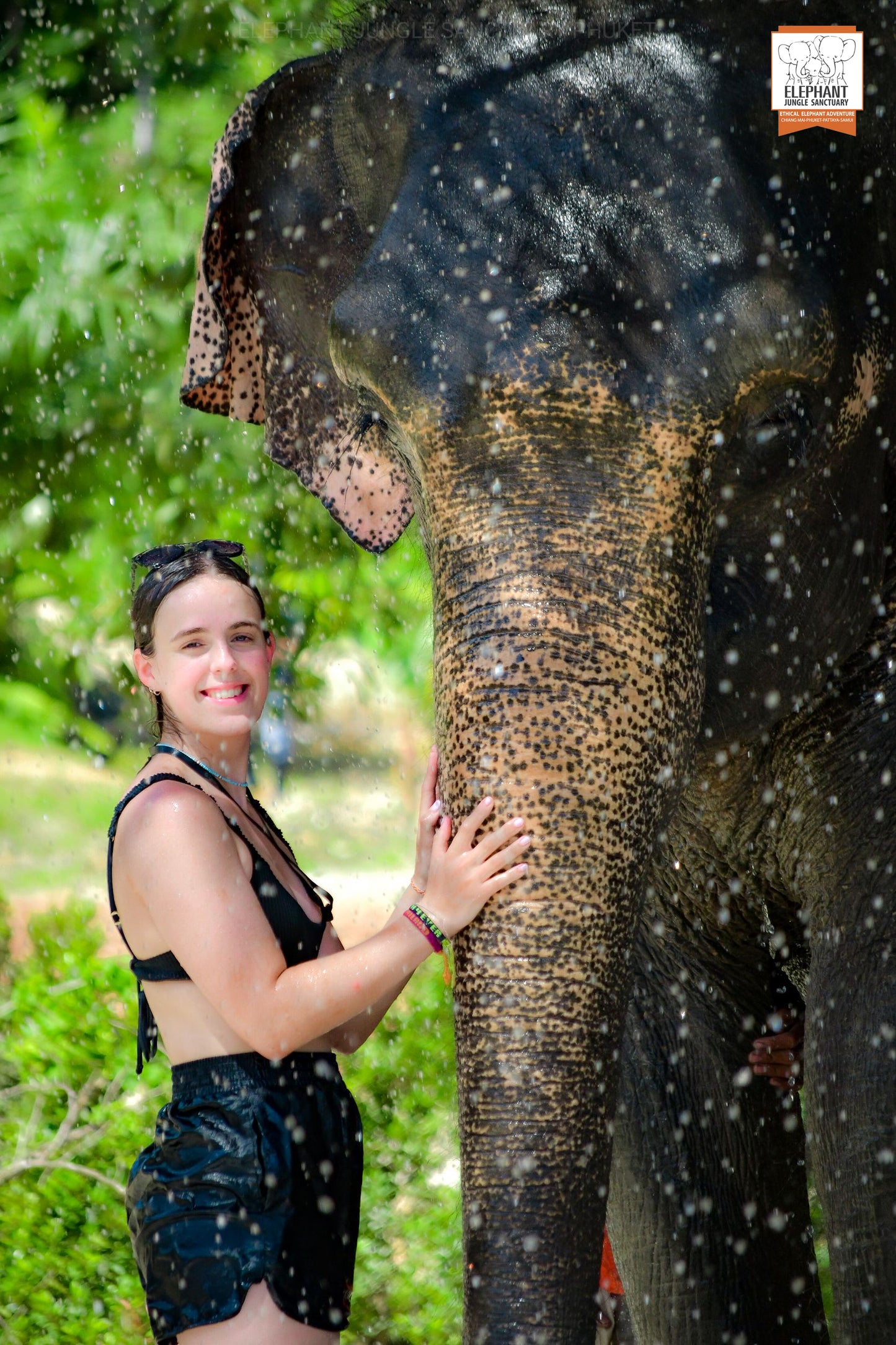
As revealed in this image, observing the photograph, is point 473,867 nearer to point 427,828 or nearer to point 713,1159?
point 427,828

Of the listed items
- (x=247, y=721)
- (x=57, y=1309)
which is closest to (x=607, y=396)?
(x=247, y=721)

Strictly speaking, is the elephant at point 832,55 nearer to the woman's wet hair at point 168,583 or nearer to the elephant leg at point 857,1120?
the woman's wet hair at point 168,583

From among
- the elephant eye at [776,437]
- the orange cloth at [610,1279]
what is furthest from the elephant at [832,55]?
the orange cloth at [610,1279]

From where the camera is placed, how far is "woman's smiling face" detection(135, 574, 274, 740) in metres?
2.06

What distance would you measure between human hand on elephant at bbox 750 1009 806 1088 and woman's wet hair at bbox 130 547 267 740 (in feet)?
3.49

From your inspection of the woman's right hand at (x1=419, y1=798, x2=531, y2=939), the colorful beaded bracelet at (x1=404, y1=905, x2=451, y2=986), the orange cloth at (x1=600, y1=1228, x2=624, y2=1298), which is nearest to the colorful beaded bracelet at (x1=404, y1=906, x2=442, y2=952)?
the colorful beaded bracelet at (x1=404, y1=905, x2=451, y2=986)

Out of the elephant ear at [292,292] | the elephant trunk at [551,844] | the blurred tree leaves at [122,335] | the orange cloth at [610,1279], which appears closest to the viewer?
the elephant trunk at [551,844]

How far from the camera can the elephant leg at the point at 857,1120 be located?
6.86 feet

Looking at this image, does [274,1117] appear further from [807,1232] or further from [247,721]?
[807,1232]

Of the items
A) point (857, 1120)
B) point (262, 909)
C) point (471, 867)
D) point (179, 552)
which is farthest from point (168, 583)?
point (857, 1120)

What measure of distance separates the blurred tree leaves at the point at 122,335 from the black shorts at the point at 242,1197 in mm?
1942

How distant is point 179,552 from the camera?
215 cm

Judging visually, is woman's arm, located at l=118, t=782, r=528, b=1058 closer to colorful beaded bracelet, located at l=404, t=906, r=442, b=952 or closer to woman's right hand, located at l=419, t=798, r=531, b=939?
colorful beaded bracelet, located at l=404, t=906, r=442, b=952

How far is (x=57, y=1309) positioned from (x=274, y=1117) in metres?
2.03
